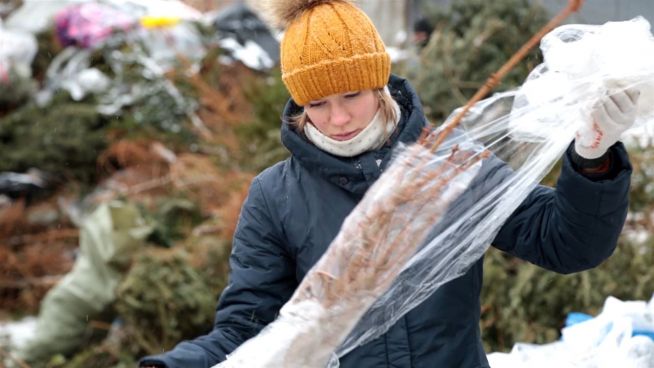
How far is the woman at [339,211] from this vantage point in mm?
2066

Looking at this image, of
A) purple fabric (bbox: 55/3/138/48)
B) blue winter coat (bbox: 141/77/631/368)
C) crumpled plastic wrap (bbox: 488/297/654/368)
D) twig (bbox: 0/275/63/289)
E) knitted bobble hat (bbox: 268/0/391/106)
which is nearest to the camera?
blue winter coat (bbox: 141/77/631/368)

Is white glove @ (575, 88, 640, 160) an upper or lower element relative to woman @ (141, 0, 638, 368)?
upper

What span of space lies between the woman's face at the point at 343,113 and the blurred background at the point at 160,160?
371 millimetres

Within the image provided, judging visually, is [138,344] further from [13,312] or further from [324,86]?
[324,86]

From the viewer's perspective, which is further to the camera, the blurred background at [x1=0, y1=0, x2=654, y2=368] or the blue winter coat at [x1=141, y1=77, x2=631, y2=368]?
the blurred background at [x1=0, y1=0, x2=654, y2=368]

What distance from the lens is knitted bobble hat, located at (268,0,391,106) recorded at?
7.12 ft

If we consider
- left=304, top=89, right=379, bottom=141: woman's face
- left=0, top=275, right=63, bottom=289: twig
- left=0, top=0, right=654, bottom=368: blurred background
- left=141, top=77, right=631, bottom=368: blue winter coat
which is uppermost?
left=304, top=89, right=379, bottom=141: woman's face

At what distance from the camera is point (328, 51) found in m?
2.19

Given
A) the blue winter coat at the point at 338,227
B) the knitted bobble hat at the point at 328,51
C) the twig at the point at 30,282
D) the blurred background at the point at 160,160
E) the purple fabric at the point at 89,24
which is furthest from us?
the purple fabric at the point at 89,24

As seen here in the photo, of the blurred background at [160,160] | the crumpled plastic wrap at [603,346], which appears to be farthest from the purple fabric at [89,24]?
the crumpled plastic wrap at [603,346]

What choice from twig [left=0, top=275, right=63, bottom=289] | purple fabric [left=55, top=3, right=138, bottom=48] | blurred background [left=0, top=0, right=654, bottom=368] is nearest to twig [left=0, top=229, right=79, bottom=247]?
blurred background [left=0, top=0, right=654, bottom=368]

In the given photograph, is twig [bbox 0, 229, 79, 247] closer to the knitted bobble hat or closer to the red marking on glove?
the knitted bobble hat

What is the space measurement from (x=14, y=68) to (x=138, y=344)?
391 centimetres

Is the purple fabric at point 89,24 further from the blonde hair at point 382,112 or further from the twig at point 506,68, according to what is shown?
the twig at point 506,68
